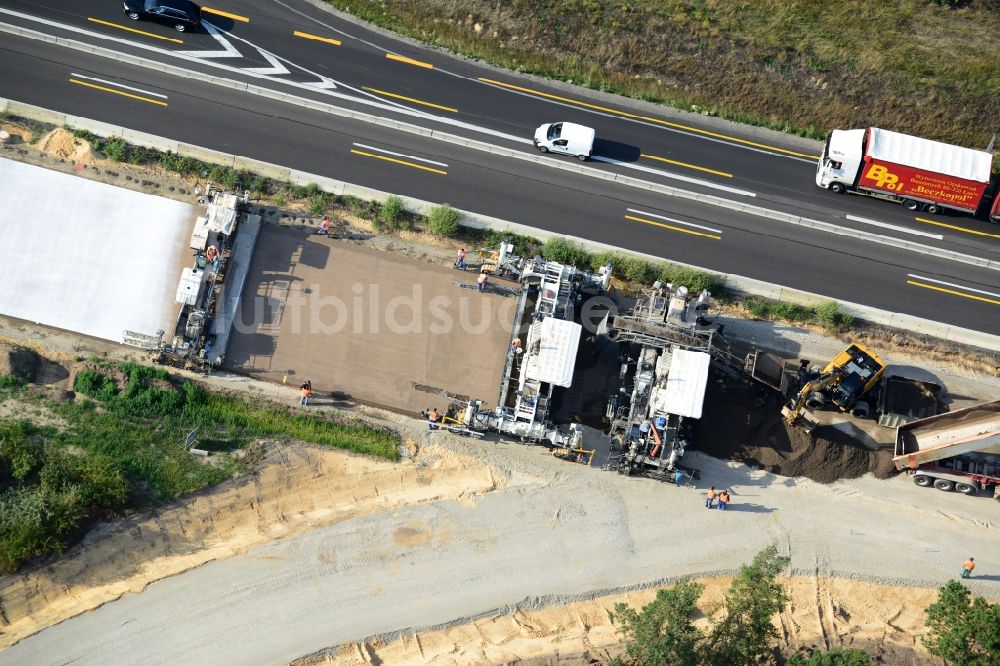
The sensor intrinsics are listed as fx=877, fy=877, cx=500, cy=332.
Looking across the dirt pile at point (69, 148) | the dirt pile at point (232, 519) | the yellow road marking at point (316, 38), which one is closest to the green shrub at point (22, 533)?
the dirt pile at point (232, 519)

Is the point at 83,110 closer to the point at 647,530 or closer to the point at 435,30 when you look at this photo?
the point at 435,30

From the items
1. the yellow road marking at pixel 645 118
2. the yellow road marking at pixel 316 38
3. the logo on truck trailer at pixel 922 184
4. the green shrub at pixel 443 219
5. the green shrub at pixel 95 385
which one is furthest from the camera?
the yellow road marking at pixel 645 118

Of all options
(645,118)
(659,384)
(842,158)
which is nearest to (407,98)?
(645,118)

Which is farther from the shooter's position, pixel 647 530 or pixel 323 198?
pixel 323 198

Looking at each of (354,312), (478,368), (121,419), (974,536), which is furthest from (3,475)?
(974,536)

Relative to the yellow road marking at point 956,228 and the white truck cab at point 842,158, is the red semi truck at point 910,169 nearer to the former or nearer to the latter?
the white truck cab at point 842,158

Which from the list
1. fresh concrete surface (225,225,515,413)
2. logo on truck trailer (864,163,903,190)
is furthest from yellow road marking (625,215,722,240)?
logo on truck trailer (864,163,903,190)
